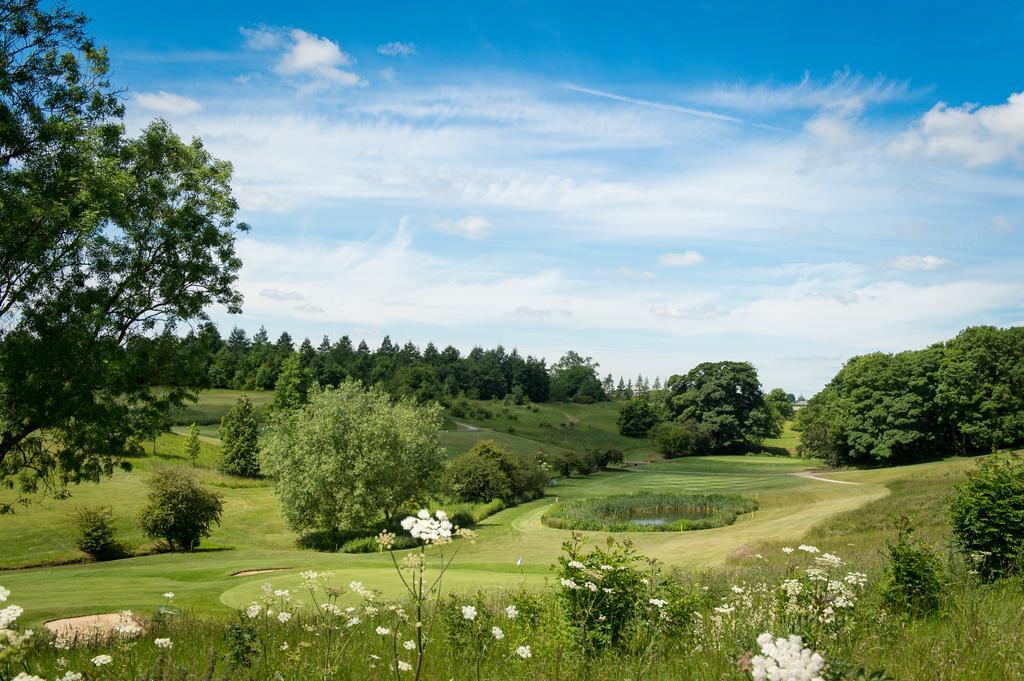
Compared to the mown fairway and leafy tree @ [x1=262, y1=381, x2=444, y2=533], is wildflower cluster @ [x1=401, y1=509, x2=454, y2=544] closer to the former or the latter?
the mown fairway

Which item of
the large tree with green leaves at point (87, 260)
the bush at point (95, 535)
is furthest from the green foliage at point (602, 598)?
the bush at point (95, 535)

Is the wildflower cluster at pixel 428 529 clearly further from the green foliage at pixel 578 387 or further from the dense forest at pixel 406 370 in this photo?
the green foliage at pixel 578 387

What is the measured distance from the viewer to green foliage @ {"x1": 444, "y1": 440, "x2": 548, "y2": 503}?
51.9 metres

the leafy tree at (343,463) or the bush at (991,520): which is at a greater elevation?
the bush at (991,520)

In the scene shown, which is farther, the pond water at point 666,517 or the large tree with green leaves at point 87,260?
the pond water at point 666,517

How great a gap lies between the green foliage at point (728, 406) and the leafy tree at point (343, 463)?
6355cm

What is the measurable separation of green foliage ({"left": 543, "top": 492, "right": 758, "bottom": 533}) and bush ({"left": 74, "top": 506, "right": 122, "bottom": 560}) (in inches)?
990

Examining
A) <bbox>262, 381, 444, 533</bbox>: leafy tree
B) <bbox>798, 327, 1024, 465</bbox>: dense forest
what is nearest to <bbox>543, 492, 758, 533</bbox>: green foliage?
<bbox>262, 381, 444, 533</bbox>: leafy tree

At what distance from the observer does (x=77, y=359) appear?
498 inches

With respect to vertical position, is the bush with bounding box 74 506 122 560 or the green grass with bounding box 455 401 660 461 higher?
the green grass with bounding box 455 401 660 461

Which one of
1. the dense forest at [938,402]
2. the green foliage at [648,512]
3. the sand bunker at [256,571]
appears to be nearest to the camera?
the sand bunker at [256,571]

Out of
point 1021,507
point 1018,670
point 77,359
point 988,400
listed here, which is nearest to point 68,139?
point 77,359

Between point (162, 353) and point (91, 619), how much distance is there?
19.1 feet

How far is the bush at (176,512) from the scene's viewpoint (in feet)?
108
